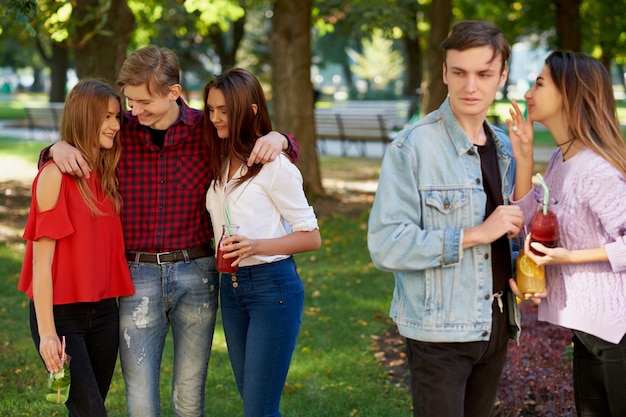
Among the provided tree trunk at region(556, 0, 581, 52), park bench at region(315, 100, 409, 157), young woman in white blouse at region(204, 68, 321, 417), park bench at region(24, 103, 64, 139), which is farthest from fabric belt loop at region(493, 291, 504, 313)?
park bench at region(24, 103, 64, 139)

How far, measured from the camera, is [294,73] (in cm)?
1221

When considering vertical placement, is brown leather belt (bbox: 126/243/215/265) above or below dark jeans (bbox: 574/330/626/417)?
above

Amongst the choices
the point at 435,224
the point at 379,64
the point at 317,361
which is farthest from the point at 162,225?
the point at 379,64

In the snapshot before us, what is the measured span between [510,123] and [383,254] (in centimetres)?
70

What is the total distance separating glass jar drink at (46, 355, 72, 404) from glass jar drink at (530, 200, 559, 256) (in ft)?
5.94

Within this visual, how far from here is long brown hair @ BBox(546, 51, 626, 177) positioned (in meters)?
3.29

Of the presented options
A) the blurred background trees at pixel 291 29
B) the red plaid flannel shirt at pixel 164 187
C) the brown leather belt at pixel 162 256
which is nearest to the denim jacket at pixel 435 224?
the red plaid flannel shirt at pixel 164 187

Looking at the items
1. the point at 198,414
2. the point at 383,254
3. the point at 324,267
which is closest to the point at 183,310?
the point at 198,414

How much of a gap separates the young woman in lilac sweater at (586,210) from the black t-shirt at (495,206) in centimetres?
6

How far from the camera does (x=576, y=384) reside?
136 inches

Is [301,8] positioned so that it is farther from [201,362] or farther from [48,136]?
[48,136]

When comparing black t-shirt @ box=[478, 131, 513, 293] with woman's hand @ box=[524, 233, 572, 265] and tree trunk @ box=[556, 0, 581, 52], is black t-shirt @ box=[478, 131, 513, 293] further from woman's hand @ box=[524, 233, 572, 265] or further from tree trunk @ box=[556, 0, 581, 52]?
tree trunk @ box=[556, 0, 581, 52]

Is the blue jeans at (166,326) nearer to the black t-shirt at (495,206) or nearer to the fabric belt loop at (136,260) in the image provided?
the fabric belt loop at (136,260)

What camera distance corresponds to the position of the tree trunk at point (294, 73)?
12047mm
